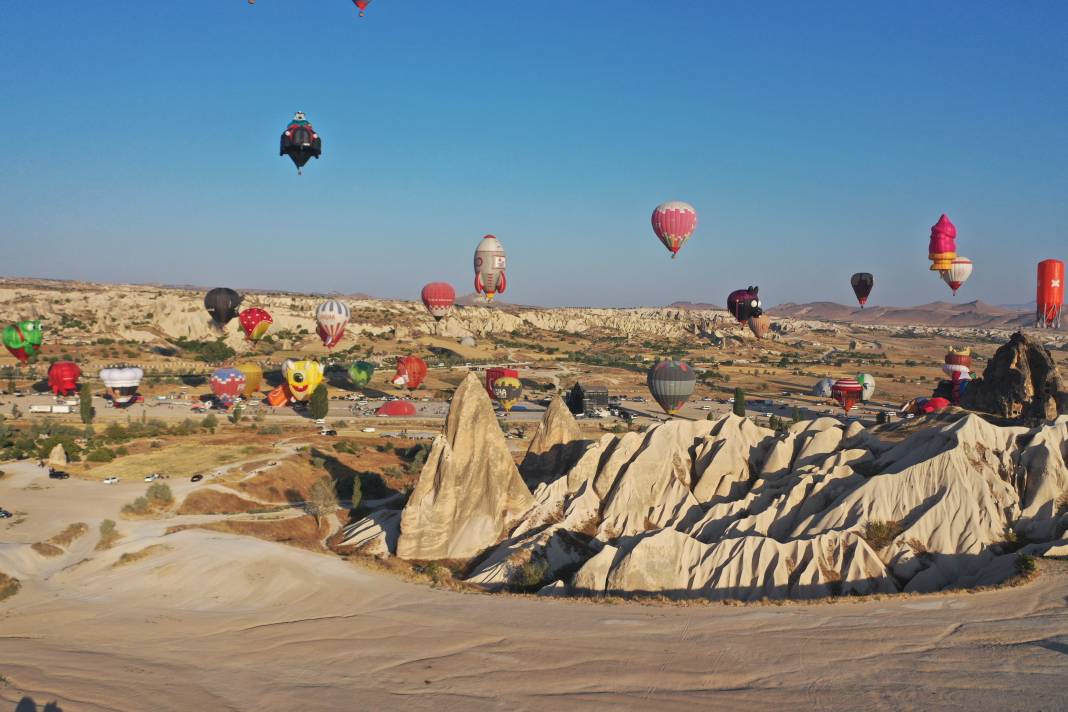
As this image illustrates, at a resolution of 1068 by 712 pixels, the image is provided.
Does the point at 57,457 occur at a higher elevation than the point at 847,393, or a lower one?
lower

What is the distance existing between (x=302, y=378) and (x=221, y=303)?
16343 mm

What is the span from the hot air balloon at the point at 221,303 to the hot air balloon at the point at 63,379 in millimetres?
13668

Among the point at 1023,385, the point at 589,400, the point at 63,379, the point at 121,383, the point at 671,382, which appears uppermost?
the point at 1023,385

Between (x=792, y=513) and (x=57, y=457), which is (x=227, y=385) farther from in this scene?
(x=792, y=513)

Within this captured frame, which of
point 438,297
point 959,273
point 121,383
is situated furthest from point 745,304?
point 121,383

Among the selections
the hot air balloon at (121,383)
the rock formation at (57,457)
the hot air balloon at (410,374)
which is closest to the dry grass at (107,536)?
the rock formation at (57,457)

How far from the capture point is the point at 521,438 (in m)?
60.4

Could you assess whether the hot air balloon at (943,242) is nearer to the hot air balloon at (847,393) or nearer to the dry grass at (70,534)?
the hot air balloon at (847,393)

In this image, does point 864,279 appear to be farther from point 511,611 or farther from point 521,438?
point 511,611

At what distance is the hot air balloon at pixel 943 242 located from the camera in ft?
252

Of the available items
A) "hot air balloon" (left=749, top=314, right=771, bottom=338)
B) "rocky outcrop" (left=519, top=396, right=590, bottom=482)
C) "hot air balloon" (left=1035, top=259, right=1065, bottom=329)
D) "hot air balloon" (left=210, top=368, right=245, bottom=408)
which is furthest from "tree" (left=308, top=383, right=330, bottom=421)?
"hot air balloon" (left=1035, top=259, right=1065, bottom=329)

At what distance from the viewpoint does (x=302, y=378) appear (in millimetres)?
72938

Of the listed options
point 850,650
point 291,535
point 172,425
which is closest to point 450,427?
point 291,535

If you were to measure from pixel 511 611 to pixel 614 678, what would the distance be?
5350mm
